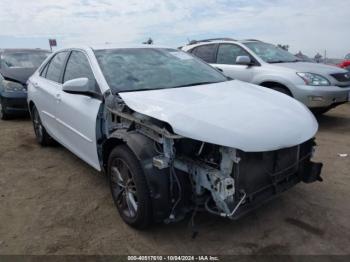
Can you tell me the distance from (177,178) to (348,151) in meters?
3.33

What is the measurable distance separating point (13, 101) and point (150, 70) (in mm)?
5123

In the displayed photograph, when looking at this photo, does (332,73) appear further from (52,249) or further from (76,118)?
(52,249)

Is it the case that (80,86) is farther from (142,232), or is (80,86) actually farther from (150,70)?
(142,232)

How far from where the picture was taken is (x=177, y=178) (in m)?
2.87

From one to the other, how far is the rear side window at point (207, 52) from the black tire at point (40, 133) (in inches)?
156

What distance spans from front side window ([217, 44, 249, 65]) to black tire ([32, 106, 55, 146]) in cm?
398

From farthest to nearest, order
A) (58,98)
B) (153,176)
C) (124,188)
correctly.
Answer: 1. (58,98)
2. (124,188)
3. (153,176)

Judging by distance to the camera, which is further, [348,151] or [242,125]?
[348,151]

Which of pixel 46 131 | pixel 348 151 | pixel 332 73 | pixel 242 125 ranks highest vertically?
pixel 242 125

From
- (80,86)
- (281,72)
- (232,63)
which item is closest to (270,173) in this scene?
(80,86)

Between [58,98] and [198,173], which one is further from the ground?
[58,98]

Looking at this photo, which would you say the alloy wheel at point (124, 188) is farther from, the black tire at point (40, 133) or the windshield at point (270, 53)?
the windshield at point (270, 53)

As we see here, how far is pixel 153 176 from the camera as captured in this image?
2.85 m

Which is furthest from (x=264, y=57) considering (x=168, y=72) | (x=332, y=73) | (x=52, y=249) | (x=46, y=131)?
(x=52, y=249)
